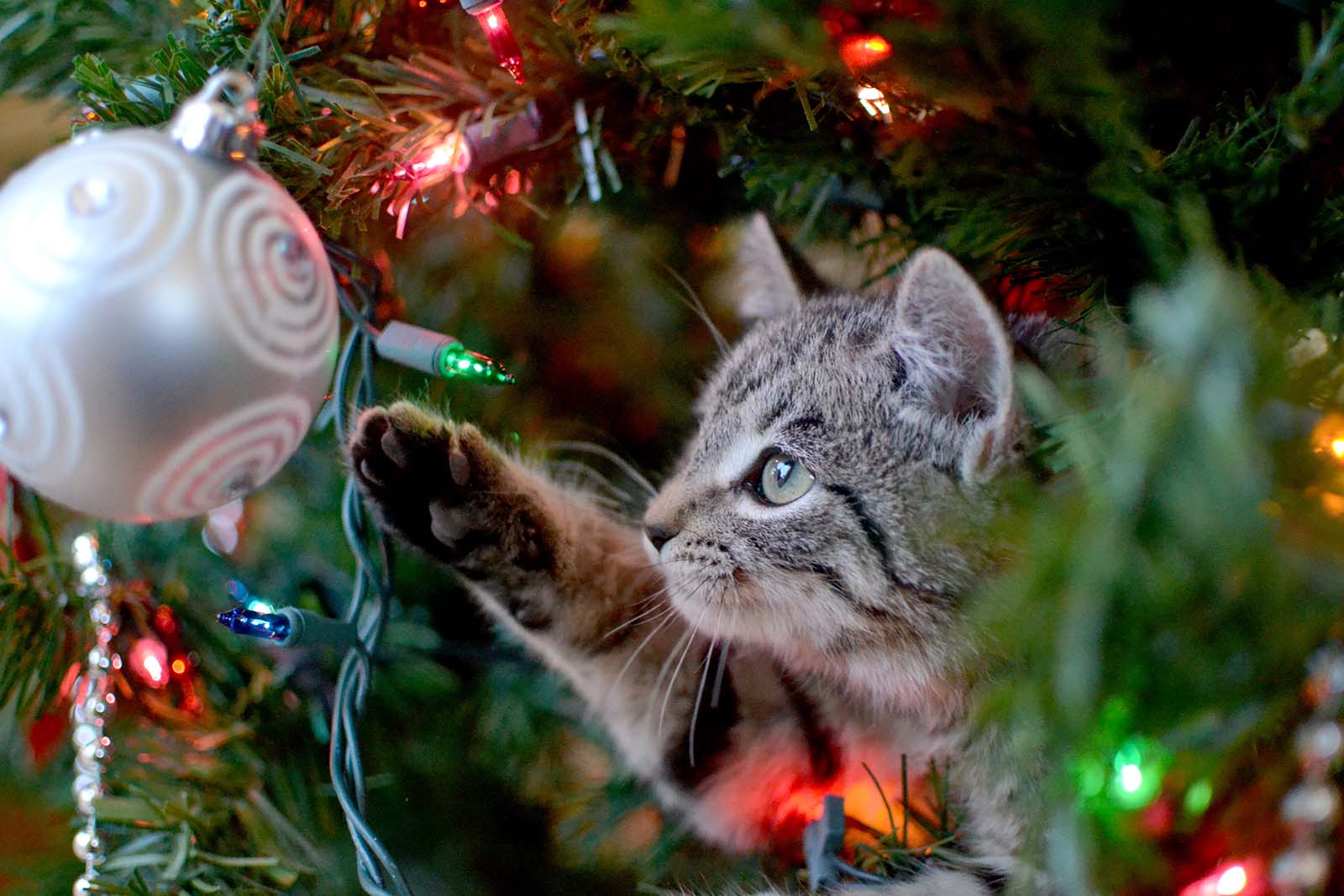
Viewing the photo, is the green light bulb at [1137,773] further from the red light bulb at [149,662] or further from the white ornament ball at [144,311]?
the red light bulb at [149,662]

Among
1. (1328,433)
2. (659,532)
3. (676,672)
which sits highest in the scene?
(1328,433)

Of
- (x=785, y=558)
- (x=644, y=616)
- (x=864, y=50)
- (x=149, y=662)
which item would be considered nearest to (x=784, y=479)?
(x=785, y=558)

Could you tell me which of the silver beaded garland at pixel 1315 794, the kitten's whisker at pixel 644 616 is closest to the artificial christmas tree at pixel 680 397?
the silver beaded garland at pixel 1315 794

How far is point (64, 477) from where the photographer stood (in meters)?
0.33

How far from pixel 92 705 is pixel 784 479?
445mm

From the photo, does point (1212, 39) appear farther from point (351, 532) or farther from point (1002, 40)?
point (351, 532)

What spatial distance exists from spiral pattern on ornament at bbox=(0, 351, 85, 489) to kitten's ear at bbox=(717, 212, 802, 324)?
1.64 ft

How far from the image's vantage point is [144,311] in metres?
0.31

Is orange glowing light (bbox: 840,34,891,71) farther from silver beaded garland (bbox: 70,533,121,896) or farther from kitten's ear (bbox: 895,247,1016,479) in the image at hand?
silver beaded garland (bbox: 70,533,121,896)

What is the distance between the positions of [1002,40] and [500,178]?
1.18 feet

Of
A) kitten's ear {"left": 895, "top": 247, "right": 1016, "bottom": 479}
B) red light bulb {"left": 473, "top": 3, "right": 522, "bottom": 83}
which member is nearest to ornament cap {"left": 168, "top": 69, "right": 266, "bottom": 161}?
red light bulb {"left": 473, "top": 3, "right": 522, "bottom": 83}

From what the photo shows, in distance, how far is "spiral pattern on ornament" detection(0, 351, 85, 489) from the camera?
31 centimetres

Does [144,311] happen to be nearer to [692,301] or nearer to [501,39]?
[501,39]

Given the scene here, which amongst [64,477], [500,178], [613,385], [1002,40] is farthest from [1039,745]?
[613,385]
